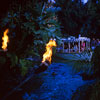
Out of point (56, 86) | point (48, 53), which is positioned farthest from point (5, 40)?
point (48, 53)

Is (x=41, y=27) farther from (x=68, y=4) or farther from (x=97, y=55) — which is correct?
(x=68, y=4)

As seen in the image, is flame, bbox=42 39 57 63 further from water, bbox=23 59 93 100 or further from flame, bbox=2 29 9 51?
flame, bbox=2 29 9 51

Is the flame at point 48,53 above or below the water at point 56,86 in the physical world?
above

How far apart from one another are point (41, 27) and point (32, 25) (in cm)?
49

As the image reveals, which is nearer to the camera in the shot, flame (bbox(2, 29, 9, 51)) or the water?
the water

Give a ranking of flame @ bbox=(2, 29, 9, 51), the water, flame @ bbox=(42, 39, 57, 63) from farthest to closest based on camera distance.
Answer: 1. flame @ bbox=(42, 39, 57, 63)
2. flame @ bbox=(2, 29, 9, 51)
3. the water

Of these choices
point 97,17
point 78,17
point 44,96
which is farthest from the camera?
point 78,17

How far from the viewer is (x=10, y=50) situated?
5.46 metres

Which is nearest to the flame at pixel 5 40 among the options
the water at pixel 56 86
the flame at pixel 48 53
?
the water at pixel 56 86

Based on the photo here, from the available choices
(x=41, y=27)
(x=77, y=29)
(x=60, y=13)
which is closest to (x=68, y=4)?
(x=60, y=13)

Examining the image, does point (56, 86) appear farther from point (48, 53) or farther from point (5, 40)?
point (48, 53)

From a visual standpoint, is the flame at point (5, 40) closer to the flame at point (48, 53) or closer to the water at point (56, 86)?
the water at point (56, 86)

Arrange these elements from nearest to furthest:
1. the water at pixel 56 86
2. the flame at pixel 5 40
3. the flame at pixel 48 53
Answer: the water at pixel 56 86 → the flame at pixel 5 40 → the flame at pixel 48 53

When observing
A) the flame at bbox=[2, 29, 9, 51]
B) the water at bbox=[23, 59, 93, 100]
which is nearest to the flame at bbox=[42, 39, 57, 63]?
the water at bbox=[23, 59, 93, 100]
